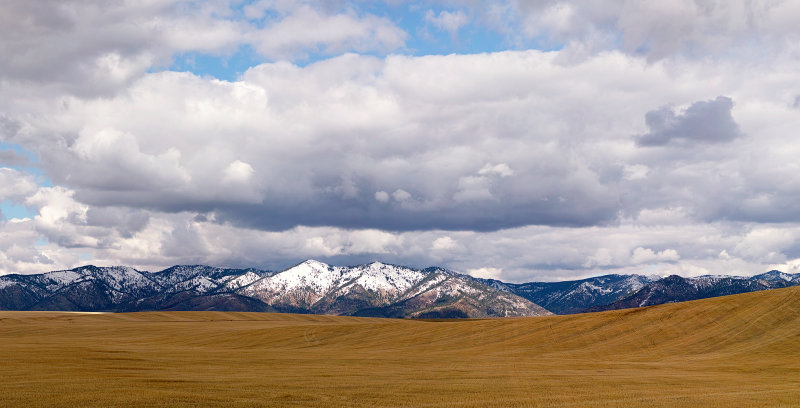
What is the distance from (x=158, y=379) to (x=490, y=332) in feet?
310

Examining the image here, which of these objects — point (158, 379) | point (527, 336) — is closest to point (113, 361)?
point (158, 379)

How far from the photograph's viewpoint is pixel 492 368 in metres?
78.5

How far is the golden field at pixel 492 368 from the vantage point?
4734 centimetres

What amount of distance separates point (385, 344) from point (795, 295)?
267 feet

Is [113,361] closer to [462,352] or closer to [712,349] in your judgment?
[462,352]

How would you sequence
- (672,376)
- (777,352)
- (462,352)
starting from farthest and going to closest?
(462,352), (777,352), (672,376)

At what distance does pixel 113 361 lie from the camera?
79.2m

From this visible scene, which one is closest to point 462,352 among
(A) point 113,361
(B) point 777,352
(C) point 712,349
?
(C) point 712,349

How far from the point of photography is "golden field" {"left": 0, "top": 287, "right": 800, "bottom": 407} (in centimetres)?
4734

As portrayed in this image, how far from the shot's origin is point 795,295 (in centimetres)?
12975

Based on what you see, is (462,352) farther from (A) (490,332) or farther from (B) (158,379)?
(B) (158,379)

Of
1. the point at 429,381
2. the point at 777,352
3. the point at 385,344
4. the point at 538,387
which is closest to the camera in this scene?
the point at 538,387

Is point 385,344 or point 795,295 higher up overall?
point 795,295

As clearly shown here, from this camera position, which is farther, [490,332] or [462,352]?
[490,332]
